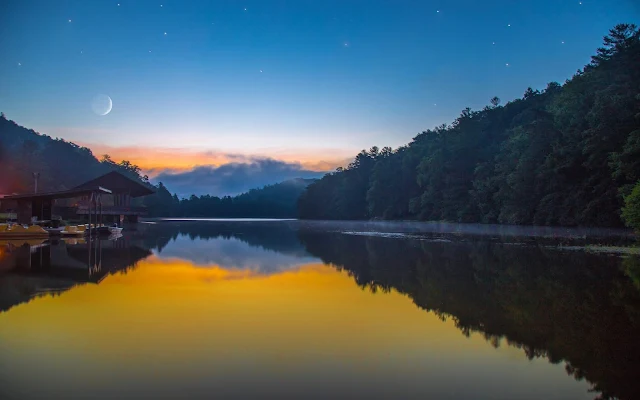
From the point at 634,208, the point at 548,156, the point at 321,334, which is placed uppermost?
the point at 548,156

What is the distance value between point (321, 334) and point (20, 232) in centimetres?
2604

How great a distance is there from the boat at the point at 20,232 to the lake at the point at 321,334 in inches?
613

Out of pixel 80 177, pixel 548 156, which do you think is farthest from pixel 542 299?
pixel 80 177

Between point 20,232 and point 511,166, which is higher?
point 511,166

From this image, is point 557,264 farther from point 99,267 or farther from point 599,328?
point 99,267

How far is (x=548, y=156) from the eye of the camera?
39344 mm

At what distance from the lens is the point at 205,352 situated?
566 cm

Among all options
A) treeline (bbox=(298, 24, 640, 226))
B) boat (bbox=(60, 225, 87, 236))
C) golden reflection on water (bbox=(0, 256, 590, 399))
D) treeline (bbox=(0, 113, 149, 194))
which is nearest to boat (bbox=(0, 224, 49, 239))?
boat (bbox=(60, 225, 87, 236))

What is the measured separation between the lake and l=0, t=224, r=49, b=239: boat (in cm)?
1558

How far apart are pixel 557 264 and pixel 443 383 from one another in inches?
450

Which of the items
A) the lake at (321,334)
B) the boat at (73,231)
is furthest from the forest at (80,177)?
the lake at (321,334)

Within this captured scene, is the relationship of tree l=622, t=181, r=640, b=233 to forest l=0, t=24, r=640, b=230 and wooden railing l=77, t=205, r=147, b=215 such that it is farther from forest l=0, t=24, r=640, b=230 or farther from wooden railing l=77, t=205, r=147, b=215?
wooden railing l=77, t=205, r=147, b=215

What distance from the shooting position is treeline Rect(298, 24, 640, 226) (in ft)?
107

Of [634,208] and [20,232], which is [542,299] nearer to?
[634,208]
